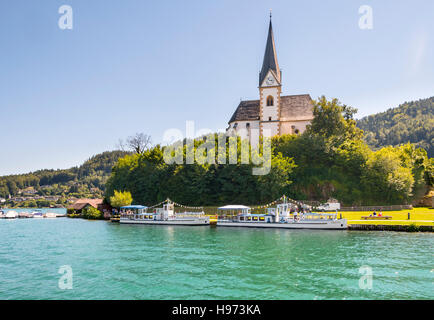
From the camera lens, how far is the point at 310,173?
7562 centimetres

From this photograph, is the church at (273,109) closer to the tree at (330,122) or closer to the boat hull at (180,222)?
the tree at (330,122)

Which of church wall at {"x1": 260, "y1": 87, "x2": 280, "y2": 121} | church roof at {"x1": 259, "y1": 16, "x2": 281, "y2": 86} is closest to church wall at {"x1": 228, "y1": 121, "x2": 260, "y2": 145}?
church wall at {"x1": 260, "y1": 87, "x2": 280, "y2": 121}

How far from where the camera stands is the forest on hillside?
6888cm

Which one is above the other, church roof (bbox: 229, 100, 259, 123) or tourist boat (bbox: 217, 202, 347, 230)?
church roof (bbox: 229, 100, 259, 123)

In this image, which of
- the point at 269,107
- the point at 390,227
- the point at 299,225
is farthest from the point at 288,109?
the point at 390,227

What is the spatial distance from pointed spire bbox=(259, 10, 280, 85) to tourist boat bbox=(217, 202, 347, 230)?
4556 cm

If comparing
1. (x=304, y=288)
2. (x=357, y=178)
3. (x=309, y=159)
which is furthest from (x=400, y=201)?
(x=304, y=288)

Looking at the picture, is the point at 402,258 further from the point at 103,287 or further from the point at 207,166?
the point at 207,166

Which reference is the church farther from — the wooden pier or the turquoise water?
Result: the turquoise water

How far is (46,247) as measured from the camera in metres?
39.8

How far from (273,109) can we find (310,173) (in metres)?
24.3

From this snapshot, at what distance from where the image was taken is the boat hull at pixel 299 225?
49.2 meters

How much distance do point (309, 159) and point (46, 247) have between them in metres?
59.6

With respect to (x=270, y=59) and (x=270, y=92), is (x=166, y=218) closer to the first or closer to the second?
(x=270, y=92)
